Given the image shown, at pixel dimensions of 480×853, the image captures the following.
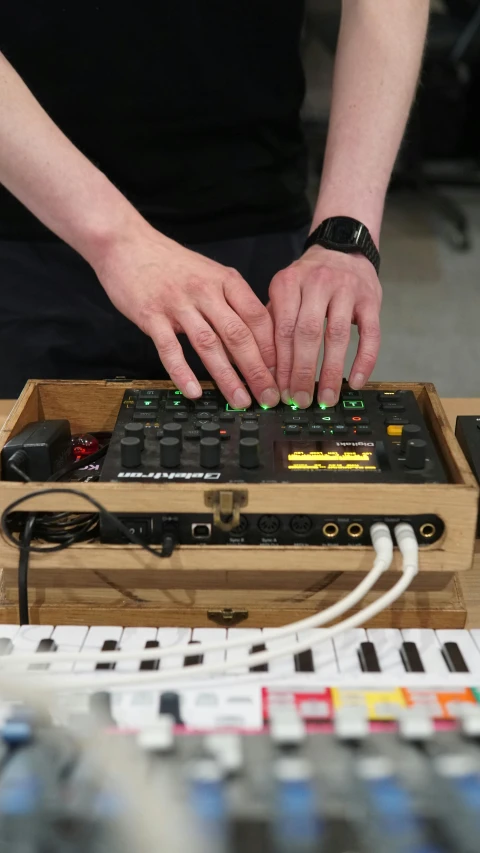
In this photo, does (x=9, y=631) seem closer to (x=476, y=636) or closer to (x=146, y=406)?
(x=146, y=406)

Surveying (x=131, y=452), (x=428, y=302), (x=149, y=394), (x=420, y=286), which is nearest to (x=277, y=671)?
(x=131, y=452)

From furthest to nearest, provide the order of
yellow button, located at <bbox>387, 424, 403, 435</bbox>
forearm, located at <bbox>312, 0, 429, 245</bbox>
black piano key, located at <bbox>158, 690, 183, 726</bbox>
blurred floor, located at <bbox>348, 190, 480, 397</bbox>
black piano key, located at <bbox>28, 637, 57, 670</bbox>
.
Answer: blurred floor, located at <bbox>348, 190, 480, 397</bbox>
forearm, located at <bbox>312, 0, 429, 245</bbox>
yellow button, located at <bbox>387, 424, 403, 435</bbox>
black piano key, located at <bbox>28, 637, 57, 670</bbox>
black piano key, located at <bbox>158, 690, 183, 726</bbox>

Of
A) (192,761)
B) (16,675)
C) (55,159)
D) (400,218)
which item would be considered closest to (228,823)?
(192,761)

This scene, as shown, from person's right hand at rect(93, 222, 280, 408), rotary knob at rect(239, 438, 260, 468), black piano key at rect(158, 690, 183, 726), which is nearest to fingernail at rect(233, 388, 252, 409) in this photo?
person's right hand at rect(93, 222, 280, 408)

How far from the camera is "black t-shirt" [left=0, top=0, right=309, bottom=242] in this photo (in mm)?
1101

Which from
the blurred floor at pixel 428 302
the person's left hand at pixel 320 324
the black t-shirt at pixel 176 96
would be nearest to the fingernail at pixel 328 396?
the person's left hand at pixel 320 324

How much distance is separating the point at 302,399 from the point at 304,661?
0.93ft

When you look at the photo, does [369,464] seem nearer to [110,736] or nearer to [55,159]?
[110,736]

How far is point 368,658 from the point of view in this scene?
2.17 feet

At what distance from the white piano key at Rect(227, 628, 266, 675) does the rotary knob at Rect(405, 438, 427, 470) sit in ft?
0.65

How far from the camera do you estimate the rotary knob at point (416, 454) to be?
28.9 inches

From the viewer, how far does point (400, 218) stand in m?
3.81

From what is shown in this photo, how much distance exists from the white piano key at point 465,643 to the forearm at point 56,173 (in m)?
0.54

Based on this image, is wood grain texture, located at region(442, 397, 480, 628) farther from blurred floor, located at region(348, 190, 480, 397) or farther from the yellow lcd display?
blurred floor, located at region(348, 190, 480, 397)
